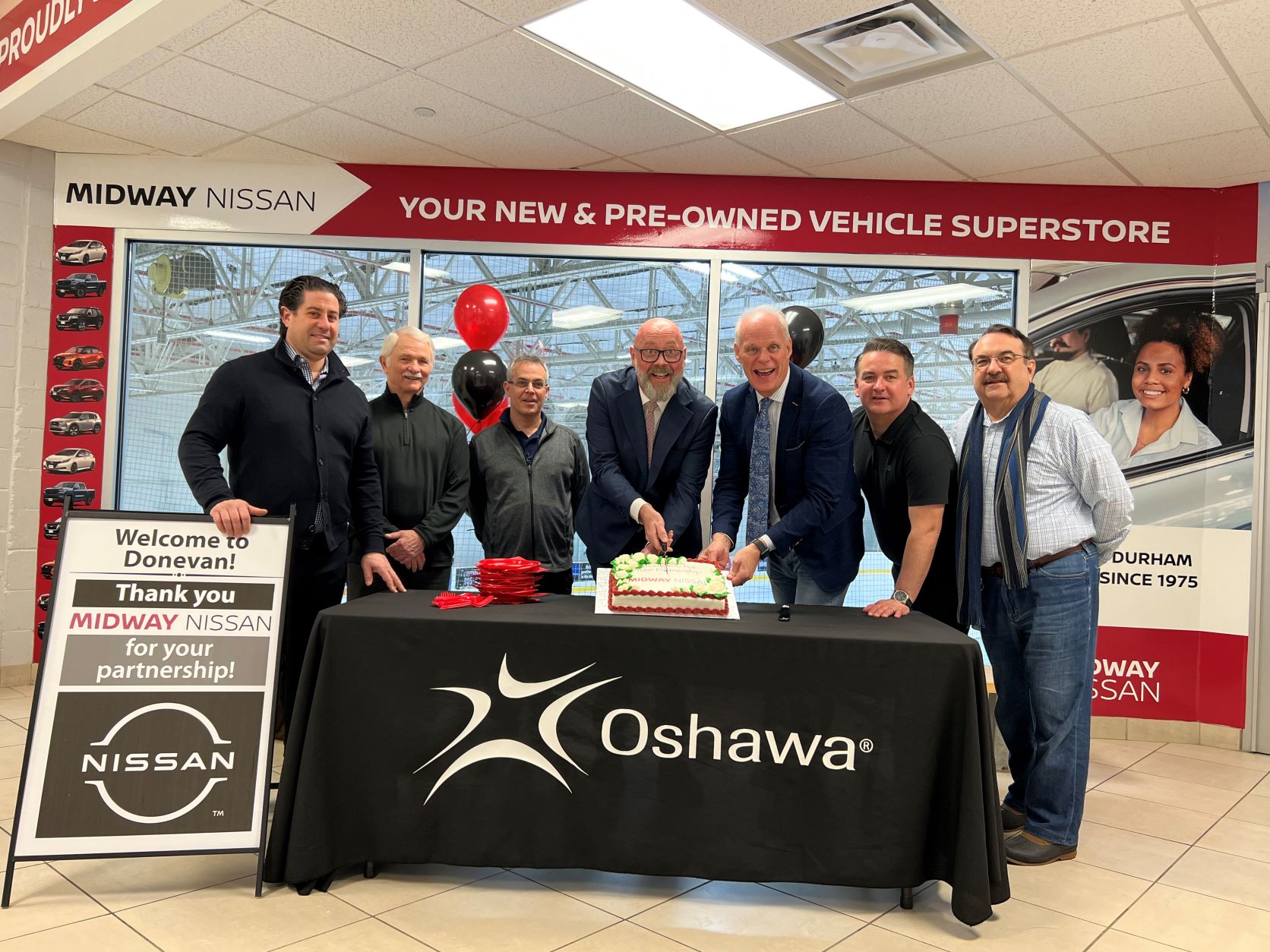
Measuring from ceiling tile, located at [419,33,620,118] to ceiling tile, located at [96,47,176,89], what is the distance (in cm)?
102

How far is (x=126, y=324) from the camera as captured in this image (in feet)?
16.4

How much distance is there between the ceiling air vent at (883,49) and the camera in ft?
10.6

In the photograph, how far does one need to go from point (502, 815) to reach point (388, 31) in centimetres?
281

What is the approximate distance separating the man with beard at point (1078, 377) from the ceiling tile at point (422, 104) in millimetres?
2982

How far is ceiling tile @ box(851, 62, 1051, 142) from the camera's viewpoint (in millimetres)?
3613

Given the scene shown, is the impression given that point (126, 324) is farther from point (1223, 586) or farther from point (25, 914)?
point (1223, 586)

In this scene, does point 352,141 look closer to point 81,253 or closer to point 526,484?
point 81,253

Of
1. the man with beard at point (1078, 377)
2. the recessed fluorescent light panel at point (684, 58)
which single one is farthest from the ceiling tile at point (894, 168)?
the man with beard at point (1078, 377)

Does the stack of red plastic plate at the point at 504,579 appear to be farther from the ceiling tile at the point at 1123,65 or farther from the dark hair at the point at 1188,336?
the dark hair at the point at 1188,336

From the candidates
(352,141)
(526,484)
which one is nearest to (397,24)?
(352,141)

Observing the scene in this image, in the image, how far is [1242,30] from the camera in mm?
3139

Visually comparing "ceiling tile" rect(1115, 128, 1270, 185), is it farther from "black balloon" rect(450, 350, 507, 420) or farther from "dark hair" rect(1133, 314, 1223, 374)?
"black balloon" rect(450, 350, 507, 420)

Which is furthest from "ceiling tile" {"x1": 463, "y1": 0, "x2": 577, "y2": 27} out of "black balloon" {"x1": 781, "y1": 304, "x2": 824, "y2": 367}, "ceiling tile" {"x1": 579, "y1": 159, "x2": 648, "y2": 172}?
"black balloon" {"x1": 781, "y1": 304, "x2": 824, "y2": 367}

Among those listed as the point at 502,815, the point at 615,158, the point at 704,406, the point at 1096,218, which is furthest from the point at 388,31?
the point at 1096,218
